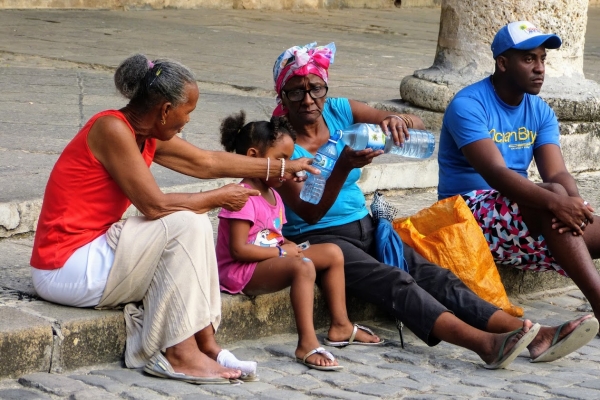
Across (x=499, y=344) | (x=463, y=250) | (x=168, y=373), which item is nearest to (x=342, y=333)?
(x=499, y=344)

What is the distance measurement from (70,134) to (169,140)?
2154 mm

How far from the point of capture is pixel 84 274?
3566mm

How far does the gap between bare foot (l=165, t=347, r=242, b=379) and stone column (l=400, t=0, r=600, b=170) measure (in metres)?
3.62

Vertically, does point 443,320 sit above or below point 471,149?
below

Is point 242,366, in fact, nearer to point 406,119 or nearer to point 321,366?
point 321,366

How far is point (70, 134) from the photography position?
19.4 feet

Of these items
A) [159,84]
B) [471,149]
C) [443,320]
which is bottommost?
[443,320]

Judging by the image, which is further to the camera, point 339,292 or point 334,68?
point 334,68

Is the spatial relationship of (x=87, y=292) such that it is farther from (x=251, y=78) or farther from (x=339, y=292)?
(x=251, y=78)

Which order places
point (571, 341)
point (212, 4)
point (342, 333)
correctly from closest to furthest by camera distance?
point (571, 341) → point (342, 333) → point (212, 4)

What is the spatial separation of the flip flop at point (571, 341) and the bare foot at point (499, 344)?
0.53 feet

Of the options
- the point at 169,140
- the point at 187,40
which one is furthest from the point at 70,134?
the point at 187,40

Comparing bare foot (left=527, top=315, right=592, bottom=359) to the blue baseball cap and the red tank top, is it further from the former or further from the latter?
the red tank top

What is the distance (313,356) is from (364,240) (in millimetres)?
784
